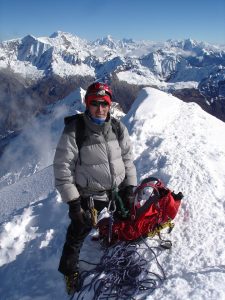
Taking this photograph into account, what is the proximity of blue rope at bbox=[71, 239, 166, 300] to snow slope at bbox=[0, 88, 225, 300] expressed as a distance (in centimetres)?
25

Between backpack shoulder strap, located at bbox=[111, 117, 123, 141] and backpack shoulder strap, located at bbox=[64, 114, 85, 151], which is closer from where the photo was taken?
backpack shoulder strap, located at bbox=[64, 114, 85, 151]

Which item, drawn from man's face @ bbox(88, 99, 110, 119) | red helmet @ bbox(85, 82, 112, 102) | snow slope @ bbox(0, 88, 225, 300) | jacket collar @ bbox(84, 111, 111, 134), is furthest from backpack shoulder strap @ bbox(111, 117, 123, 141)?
snow slope @ bbox(0, 88, 225, 300)

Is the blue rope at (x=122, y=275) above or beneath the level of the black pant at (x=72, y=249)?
beneath

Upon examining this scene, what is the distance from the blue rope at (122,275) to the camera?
238 inches

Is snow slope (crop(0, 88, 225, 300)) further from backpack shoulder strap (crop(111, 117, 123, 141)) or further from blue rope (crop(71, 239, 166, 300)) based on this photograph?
backpack shoulder strap (crop(111, 117, 123, 141))

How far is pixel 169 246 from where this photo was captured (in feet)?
22.6

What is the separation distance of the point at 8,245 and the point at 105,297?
3545 mm

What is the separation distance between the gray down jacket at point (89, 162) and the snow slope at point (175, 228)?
5.28 ft

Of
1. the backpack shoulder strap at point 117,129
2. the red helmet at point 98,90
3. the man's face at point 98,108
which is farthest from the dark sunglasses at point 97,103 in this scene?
the backpack shoulder strap at point 117,129

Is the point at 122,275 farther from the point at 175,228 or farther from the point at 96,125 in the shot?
the point at 96,125

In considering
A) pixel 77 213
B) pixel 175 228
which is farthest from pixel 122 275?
pixel 175 228

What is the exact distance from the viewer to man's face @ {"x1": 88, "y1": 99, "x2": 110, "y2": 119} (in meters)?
6.28

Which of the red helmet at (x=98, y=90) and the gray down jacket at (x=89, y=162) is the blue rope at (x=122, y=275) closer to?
the gray down jacket at (x=89, y=162)

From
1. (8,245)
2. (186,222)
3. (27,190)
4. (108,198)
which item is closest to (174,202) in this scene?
(186,222)
